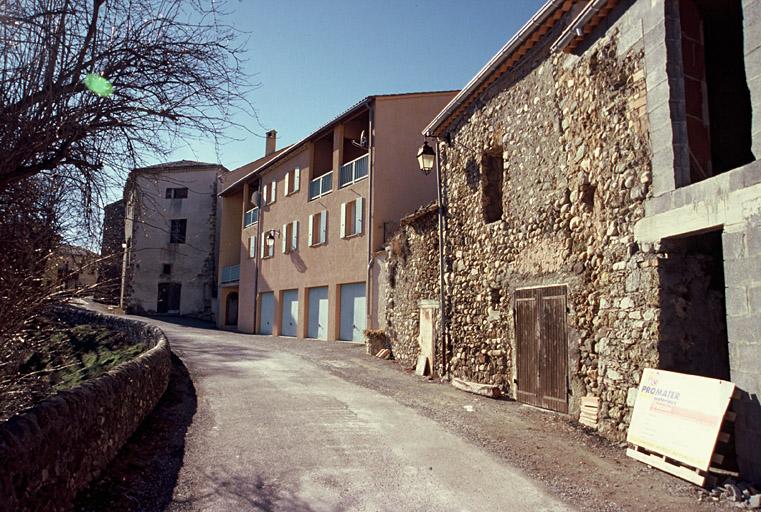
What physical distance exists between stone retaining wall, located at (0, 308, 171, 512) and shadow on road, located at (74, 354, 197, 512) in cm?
12

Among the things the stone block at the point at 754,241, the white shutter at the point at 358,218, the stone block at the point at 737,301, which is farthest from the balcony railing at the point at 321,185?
the stone block at the point at 754,241

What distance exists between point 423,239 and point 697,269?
25.2ft

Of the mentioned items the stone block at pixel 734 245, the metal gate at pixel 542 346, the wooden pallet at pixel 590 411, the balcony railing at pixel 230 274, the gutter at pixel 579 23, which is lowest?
the wooden pallet at pixel 590 411

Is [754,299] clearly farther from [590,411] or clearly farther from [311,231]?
[311,231]

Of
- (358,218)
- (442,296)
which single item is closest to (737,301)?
(442,296)

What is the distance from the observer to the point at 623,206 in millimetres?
6703

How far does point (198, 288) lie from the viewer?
108 feet

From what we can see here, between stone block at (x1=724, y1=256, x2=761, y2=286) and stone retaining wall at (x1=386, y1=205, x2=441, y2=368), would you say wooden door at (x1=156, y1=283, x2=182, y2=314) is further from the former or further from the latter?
stone block at (x1=724, y1=256, x2=761, y2=286)

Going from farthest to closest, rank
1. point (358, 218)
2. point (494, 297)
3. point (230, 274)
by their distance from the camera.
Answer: point (230, 274) → point (358, 218) → point (494, 297)

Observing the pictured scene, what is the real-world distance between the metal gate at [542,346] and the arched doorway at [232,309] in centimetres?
2363

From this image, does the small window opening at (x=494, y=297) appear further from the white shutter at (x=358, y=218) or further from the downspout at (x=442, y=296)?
the white shutter at (x=358, y=218)

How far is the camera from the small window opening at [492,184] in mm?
10703

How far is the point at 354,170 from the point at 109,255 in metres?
14.9

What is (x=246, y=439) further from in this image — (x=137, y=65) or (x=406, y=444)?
(x=137, y=65)
